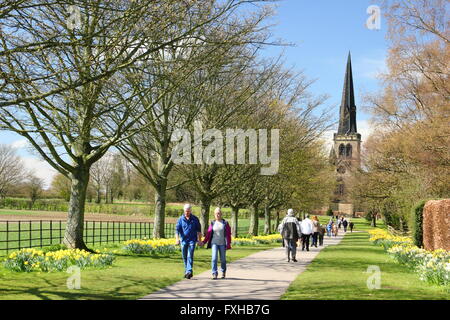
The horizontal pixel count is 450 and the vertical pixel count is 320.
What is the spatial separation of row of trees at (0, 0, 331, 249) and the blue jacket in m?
3.01

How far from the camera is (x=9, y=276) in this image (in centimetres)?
1150

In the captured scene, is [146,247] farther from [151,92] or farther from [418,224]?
[418,224]

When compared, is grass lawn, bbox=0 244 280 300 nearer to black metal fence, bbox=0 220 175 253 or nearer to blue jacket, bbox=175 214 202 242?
blue jacket, bbox=175 214 202 242

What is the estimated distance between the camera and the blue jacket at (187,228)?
39.7ft

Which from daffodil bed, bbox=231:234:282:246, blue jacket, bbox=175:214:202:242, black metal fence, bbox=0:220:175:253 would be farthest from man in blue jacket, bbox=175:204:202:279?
daffodil bed, bbox=231:234:282:246

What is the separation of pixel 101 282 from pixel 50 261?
2458 mm

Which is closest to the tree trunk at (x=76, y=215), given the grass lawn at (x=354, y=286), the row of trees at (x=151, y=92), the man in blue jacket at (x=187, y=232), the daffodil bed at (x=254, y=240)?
the row of trees at (x=151, y=92)

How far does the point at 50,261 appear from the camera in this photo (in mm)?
12508

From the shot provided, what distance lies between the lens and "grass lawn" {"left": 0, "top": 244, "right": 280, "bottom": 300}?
9.16 m

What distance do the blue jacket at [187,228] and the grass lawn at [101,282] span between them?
0.86m

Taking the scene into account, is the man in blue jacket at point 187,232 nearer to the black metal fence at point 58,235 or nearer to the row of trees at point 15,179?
the black metal fence at point 58,235

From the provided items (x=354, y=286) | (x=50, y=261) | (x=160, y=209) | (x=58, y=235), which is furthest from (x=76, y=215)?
(x=58, y=235)
